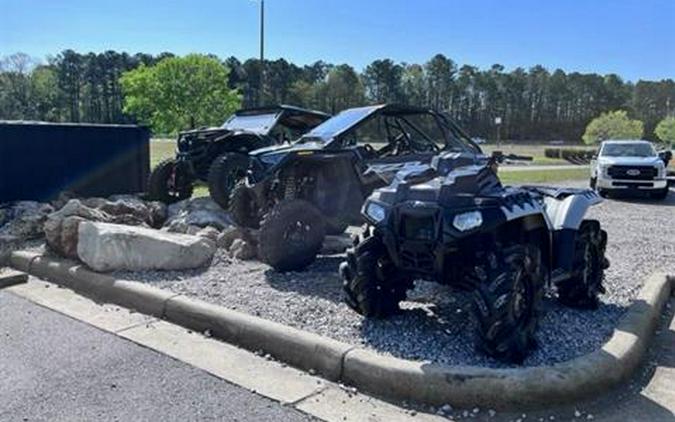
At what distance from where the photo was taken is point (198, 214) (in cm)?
853

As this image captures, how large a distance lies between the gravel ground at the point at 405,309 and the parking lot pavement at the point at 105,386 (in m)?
0.91

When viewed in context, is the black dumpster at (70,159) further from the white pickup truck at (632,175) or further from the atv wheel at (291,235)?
the white pickup truck at (632,175)

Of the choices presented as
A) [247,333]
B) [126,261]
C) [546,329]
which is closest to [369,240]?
[247,333]

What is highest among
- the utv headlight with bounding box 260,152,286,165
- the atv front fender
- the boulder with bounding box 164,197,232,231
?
the utv headlight with bounding box 260,152,286,165

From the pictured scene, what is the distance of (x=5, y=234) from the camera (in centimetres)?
757

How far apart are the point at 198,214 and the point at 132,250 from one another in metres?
2.44

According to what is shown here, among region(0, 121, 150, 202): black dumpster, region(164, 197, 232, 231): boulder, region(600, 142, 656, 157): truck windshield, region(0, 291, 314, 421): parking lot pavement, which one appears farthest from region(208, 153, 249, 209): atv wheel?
region(600, 142, 656, 157): truck windshield

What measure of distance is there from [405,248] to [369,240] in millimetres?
403

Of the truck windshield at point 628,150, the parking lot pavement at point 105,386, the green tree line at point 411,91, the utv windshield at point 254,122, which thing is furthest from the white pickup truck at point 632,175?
the green tree line at point 411,91

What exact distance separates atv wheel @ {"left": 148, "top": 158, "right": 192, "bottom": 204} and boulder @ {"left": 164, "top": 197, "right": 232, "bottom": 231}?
70cm

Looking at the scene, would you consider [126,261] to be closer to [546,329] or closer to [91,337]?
[91,337]

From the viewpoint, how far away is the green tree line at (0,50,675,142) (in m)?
88.8

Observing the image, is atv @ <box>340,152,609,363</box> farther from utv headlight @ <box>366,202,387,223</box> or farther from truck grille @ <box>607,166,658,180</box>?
truck grille @ <box>607,166,658,180</box>

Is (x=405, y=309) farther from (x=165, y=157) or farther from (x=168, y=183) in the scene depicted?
(x=165, y=157)
